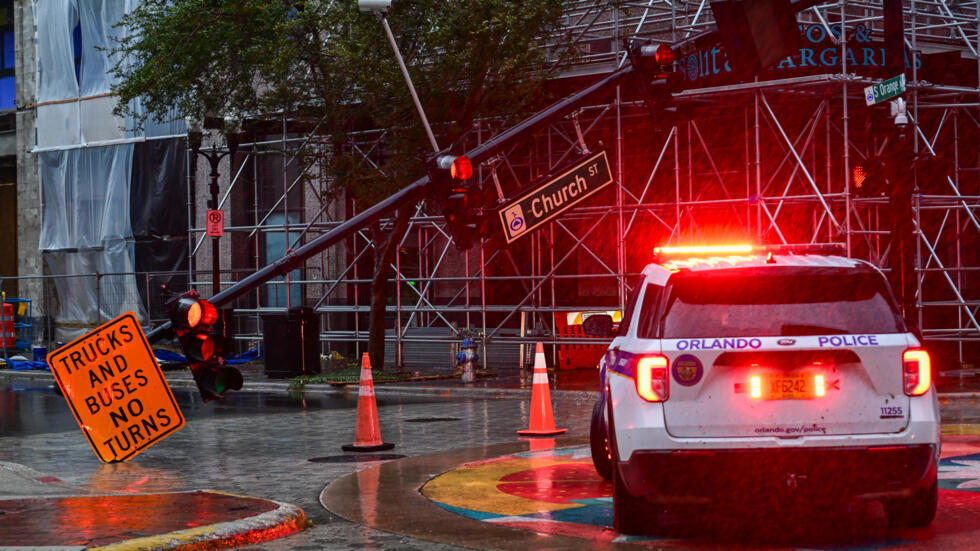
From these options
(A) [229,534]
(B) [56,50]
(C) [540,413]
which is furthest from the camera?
(B) [56,50]

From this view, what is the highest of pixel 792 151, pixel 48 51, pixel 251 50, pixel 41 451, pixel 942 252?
pixel 48 51

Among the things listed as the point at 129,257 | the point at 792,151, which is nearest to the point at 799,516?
the point at 792,151

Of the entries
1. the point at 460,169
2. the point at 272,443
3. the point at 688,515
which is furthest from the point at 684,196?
the point at 688,515

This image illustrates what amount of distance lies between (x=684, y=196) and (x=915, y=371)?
19.2 m

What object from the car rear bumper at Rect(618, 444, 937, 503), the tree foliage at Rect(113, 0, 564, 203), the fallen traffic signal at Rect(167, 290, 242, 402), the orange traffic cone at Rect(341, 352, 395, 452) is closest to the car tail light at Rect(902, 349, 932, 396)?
the car rear bumper at Rect(618, 444, 937, 503)

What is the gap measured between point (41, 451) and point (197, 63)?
43.9 ft

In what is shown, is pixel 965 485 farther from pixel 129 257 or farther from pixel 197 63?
pixel 129 257

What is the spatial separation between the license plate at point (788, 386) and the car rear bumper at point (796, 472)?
0.32 metres

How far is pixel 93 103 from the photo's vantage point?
37.0 m

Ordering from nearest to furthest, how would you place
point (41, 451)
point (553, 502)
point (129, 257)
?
point (553, 502)
point (41, 451)
point (129, 257)

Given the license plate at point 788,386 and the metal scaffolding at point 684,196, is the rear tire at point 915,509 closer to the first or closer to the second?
the license plate at point 788,386

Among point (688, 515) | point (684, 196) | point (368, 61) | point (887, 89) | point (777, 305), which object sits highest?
point (368, 61)

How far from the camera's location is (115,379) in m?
12.0

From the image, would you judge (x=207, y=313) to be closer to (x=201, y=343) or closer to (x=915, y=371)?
(x=201, y=343)
